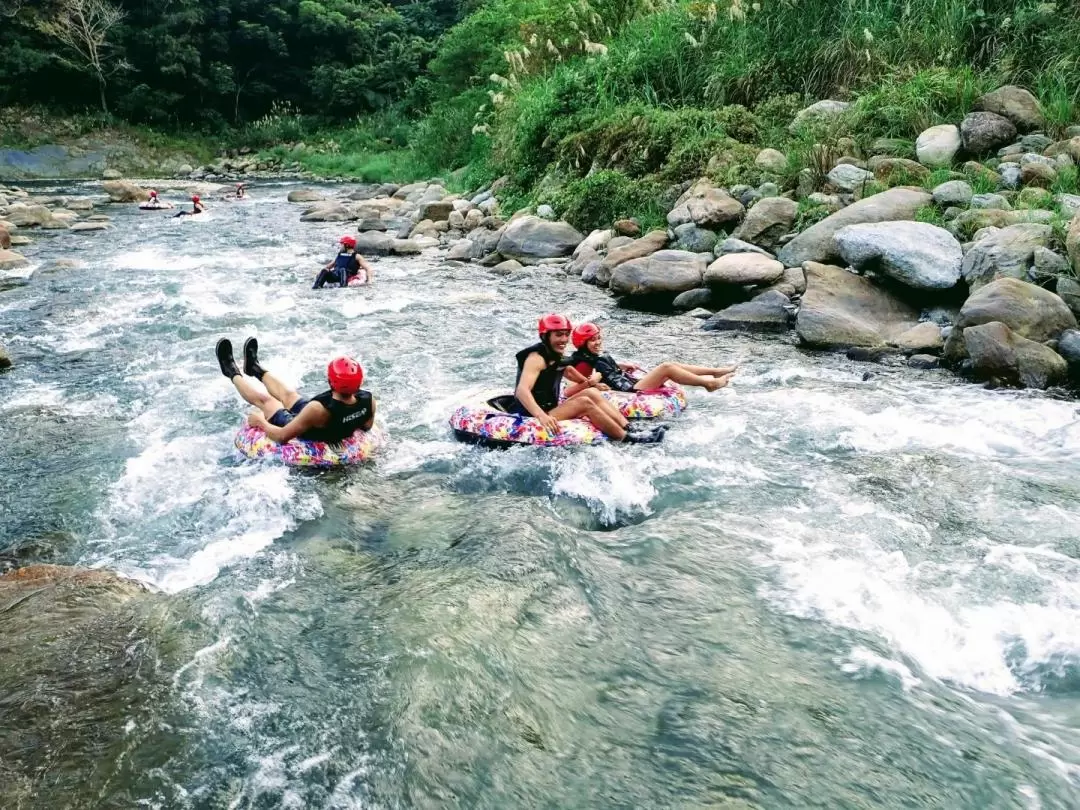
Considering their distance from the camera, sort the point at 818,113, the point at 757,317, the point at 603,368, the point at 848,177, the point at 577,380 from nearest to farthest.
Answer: the point at 577,380 < the point at 603,368 < the point at 757,317 < the point at 848,177 < the point at 818,113

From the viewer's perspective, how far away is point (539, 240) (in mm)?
13555

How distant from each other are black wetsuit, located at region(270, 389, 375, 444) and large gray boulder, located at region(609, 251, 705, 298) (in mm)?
5314

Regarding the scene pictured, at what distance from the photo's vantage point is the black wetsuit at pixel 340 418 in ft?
18.7

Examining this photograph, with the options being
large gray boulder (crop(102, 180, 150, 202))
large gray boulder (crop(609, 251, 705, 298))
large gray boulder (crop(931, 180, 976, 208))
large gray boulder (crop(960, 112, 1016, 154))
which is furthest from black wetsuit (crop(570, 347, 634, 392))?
large gray boulder (crop(102, 180, 150, 202))

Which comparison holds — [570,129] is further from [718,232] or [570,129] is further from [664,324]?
[664,324]

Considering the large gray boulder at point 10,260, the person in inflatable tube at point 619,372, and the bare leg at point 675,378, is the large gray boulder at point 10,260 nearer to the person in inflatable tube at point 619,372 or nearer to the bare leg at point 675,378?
the person in inflatable tube at point 619,372

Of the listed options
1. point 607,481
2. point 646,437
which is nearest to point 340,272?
point 646,437

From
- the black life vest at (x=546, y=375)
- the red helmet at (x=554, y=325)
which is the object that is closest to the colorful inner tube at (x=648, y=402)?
the black life vest at (x=546, y=375)

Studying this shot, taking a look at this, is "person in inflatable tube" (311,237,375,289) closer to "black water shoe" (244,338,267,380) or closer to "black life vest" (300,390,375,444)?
"black water shoe" (244,338,267,380)

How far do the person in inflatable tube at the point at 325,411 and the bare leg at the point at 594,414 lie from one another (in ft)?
4.83

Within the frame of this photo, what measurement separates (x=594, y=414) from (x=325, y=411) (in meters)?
1.97

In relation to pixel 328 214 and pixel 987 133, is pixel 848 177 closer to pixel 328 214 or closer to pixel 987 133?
pixel 987 133

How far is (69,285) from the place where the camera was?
12.1m

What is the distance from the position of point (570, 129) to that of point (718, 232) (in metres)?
5.92
